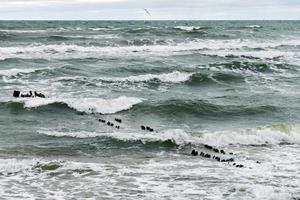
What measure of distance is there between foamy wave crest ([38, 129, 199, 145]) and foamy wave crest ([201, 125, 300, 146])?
0.49m

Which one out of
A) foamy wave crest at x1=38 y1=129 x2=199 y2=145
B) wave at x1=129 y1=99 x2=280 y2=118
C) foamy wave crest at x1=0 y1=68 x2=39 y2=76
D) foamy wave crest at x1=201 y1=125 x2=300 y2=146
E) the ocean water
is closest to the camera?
the ocean water

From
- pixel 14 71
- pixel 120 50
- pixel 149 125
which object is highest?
pixel 120 50

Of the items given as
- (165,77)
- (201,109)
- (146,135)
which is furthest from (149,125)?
(165,77)

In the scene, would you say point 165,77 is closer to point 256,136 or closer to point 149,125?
point 149,125

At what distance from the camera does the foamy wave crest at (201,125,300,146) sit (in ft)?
44.7

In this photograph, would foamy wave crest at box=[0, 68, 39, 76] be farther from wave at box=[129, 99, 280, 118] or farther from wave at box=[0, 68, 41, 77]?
wave at box=[129, 99, 280, 118]

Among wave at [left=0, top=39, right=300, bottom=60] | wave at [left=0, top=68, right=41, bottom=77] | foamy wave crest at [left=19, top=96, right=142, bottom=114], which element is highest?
wave at [left=0, top=39, right=300, bottom=60]

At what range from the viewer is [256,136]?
1404cm

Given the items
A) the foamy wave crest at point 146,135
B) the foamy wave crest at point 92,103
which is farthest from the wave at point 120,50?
the foamy wave crest at point 146,135

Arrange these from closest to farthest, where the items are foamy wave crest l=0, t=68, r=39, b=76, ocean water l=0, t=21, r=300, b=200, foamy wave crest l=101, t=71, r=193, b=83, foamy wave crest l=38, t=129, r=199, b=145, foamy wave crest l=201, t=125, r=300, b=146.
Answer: ocean water l=0, t=21, r=300, b=200
foamy wave crest l=38, t=129, r=199, b=145
foamy wave crest l=201, t=125, r=300, b=146
foamy wave crest l=101, t=71, r=193, b=83
foamy wave crest l=0, t=68, r=39, b=76

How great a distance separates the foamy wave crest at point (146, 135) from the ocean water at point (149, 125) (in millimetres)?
29

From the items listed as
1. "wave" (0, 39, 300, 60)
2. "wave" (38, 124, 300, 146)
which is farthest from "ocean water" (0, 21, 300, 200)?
"wave" (0, 39, 300, 60)

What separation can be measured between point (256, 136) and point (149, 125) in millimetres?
3202

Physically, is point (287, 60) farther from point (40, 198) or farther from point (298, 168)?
point (40, 198)
